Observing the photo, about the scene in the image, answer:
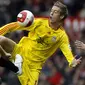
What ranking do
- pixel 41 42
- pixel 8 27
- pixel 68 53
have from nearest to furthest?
pixel 8 27, pixel 68 53, pixel 41 42

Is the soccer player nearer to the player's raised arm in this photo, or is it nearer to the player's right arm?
the player's right arm

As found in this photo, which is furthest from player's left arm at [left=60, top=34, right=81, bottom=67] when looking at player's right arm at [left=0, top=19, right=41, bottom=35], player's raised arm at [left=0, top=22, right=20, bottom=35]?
player's raised arm at [left=0, top=22, right=20, bottom=35]

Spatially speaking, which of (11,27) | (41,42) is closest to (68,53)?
(41,42)

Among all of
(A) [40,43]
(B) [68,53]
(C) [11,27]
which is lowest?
(B) [68,53]

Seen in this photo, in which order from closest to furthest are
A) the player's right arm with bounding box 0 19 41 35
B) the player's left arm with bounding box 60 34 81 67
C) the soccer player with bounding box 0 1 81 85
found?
the player's right arm with bounding box 0 19 41 35 < the player's left arm with bounding box 60 34 81 67 < the soccer player with bounding box 0 1 81 85

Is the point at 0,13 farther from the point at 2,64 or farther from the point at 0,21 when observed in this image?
the point at 2,64

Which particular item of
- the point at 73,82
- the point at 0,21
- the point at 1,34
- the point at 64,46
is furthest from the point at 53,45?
the point at 0,21

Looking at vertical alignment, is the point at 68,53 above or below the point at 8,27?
below

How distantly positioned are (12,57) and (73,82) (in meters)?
4.27

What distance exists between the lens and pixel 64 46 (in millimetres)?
11766

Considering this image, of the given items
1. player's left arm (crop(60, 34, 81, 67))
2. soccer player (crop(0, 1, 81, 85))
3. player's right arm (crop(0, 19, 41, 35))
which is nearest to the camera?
player's right arm (crop(0, 19, 41, 35))

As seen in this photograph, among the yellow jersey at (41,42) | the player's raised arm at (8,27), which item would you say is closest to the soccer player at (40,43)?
the yellow jersey at (41,42)

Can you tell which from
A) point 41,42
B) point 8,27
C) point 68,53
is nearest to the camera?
point 8,27

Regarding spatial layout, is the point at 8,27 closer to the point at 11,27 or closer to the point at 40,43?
the point at 11,27
